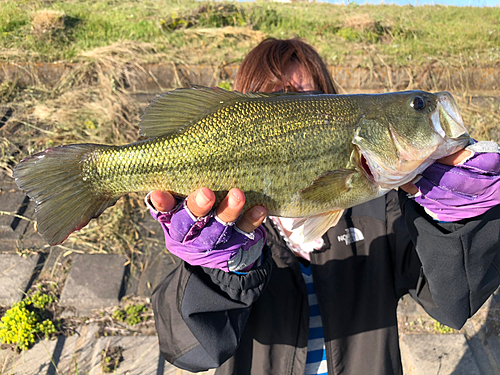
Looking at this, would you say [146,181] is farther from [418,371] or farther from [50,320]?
[418,371]

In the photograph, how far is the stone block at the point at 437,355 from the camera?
2.78 meters

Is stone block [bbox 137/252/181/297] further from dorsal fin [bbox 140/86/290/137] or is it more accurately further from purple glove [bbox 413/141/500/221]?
purple glove [bbox 413/141/500/221]

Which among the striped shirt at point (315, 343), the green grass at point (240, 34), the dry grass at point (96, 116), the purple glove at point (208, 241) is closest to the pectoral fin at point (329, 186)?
the purple glove at point (208, 241)

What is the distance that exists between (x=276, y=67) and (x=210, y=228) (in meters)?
1.28

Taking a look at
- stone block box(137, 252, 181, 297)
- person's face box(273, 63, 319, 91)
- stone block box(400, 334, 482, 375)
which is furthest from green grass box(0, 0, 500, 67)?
stone block box(400, 334, 482, 375)

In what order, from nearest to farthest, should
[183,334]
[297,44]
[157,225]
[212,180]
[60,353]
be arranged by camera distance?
[212,180]
[183,334]
[297,44]
[60,353]
[157,225]

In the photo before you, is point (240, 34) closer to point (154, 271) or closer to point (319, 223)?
point (154, 271)

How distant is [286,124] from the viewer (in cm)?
159

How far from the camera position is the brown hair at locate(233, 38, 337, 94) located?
2262 millimetres

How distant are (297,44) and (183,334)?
2.01 m

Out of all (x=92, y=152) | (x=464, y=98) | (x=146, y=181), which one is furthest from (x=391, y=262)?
(x=464, y=98)

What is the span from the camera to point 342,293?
2070 mm

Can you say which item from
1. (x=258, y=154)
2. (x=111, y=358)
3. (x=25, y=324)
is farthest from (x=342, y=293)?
(x=25, y=324)

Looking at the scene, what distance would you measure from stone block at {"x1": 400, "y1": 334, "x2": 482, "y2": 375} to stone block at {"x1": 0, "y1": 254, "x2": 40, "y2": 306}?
136 inches
